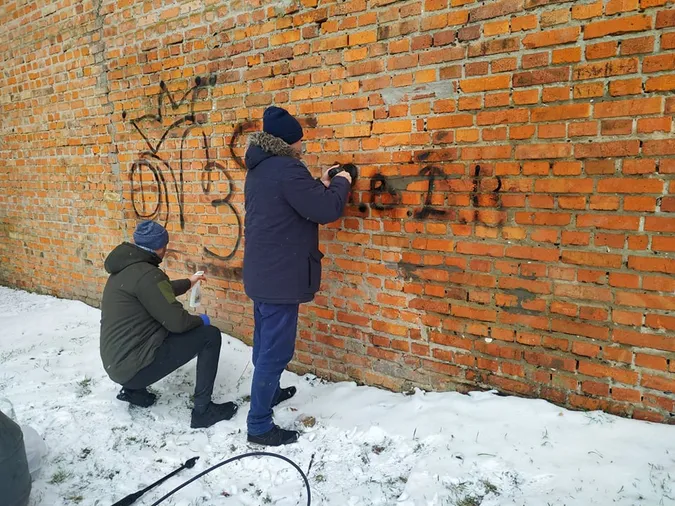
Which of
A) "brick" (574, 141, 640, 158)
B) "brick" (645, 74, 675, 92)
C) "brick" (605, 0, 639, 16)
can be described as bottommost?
"brick" (574, 141, 640, 158)

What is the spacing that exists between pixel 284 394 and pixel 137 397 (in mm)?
1072

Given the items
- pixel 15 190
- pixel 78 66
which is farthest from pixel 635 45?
pixel 15 190

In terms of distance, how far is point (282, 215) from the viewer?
2568mm

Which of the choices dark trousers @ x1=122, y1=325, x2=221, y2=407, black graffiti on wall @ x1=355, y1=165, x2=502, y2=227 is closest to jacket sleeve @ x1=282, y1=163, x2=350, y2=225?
black graffiti on wall @ x1=355, y1=165, x2=502, y2=227

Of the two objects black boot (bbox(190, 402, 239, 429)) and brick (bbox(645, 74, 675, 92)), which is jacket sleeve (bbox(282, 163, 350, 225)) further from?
brick (bbox(645, 74, 675, 92))

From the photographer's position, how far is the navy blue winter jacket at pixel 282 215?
252cm

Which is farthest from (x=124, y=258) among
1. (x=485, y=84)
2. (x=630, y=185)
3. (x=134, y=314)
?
(x=630, y=185)

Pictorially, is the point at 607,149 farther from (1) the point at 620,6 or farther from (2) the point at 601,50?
(1) the point at 620,6

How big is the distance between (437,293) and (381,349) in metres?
0.60

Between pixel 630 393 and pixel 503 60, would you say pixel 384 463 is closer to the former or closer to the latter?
pixel 630 393

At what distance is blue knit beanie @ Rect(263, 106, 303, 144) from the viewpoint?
2.59 meters

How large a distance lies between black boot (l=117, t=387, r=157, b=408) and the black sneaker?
0.95 meters

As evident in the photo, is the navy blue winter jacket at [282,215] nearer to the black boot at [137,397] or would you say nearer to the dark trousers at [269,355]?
the dark trousers at [269,355]

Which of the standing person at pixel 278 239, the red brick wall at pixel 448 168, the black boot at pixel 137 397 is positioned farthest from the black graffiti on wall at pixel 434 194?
the black boot at pixel 137 397
